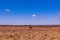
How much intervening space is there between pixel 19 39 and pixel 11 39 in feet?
4.93

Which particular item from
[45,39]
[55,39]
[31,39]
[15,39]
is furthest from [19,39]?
[55,39]

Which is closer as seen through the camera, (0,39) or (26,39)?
(0,39)

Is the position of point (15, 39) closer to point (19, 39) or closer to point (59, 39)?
point (19, 39)

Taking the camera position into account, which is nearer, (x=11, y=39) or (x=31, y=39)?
(x=11, y=39)

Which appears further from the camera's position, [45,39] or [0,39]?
[45,39]

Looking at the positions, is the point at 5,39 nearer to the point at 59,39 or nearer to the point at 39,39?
the point at 39,39

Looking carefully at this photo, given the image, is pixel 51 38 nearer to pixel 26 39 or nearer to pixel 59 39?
pixel 59 39

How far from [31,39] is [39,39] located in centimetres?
146

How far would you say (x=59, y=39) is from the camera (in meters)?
24.5

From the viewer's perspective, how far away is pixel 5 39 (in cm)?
2406

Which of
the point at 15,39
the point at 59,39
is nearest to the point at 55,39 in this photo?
the point at 59,39

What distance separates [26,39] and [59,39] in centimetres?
579

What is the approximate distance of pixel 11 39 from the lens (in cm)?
2420

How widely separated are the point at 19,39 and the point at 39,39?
3678 mm
